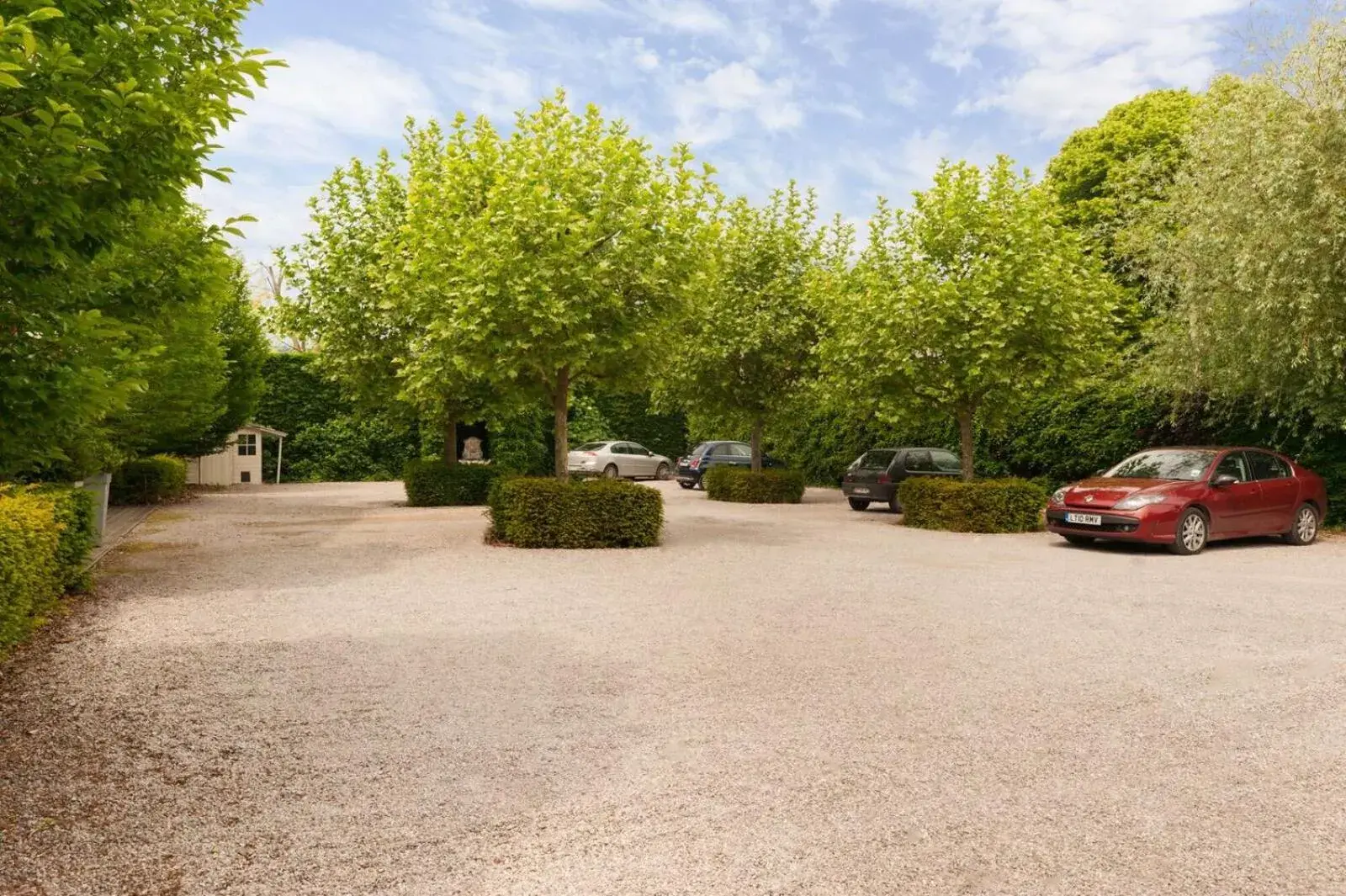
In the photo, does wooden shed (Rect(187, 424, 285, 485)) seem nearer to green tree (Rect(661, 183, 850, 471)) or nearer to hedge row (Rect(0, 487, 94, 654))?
green tree (Rect(661, 183, 850, 471))

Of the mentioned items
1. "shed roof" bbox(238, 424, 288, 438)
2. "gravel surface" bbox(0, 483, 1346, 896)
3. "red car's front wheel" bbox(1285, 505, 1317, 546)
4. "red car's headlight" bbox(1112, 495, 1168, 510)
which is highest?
"shed roof" bbox(238, 424, 288, 438)

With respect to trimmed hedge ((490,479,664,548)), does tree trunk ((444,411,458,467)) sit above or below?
above

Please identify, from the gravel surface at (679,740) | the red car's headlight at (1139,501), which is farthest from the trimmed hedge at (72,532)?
the red car's headlight at (1139,501)

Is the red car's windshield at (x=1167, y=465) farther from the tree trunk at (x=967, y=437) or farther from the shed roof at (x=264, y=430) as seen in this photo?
the shed roof at (x=264, y=430)

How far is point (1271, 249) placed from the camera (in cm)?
1434

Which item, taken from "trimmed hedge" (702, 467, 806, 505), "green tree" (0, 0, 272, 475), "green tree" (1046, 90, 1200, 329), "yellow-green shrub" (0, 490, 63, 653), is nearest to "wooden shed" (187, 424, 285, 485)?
"trimmed hedge" (702, 467, 806, 505)

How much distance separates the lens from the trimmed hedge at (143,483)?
2145 cm

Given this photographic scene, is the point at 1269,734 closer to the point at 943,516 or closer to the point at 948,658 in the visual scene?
the point at 948,658

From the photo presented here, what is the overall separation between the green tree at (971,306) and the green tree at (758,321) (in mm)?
4034

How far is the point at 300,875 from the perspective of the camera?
3277 millimetres

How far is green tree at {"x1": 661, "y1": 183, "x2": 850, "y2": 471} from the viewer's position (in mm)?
21109

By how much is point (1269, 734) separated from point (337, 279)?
18.9 m

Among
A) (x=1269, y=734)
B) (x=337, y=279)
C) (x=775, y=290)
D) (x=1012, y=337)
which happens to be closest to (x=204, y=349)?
(x=337, y=279)

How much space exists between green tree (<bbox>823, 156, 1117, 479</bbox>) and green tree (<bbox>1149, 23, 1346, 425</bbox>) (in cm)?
153
